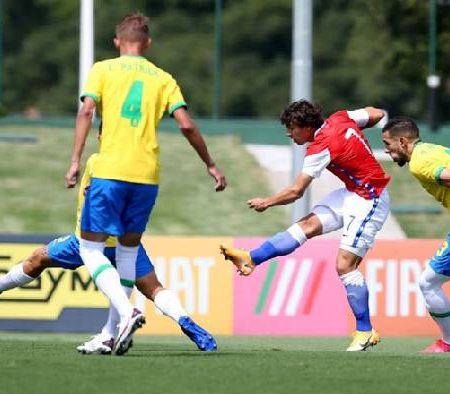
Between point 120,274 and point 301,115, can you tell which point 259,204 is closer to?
point 301,115

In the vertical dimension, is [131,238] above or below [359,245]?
above

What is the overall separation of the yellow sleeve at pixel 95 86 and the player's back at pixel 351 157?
2.09 metres

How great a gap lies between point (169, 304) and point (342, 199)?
1798mm

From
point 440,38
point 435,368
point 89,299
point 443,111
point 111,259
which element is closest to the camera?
point 435,368

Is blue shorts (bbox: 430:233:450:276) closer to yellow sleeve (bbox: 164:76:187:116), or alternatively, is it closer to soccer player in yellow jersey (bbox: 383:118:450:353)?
soccer player in yellow jersey (bbox: 383:118:450:353)

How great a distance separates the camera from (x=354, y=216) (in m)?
11.5

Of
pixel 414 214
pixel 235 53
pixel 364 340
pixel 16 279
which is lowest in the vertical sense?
pixel 414 214

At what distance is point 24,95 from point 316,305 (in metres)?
29.3

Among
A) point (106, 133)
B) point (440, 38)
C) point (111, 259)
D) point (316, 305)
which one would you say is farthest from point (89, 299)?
point (440, 38)

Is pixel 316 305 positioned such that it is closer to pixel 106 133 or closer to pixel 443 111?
pixel 106 133

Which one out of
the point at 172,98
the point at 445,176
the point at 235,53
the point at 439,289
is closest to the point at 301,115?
the point at 445,176

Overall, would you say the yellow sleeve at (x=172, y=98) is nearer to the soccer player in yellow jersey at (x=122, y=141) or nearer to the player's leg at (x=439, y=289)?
the soccer player in yellow jersey at (x=122, y=141)

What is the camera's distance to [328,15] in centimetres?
4394

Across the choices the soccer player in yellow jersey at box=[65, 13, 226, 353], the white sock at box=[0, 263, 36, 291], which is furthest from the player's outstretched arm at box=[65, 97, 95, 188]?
the white sock at box=[0, 263, 36, 291]
